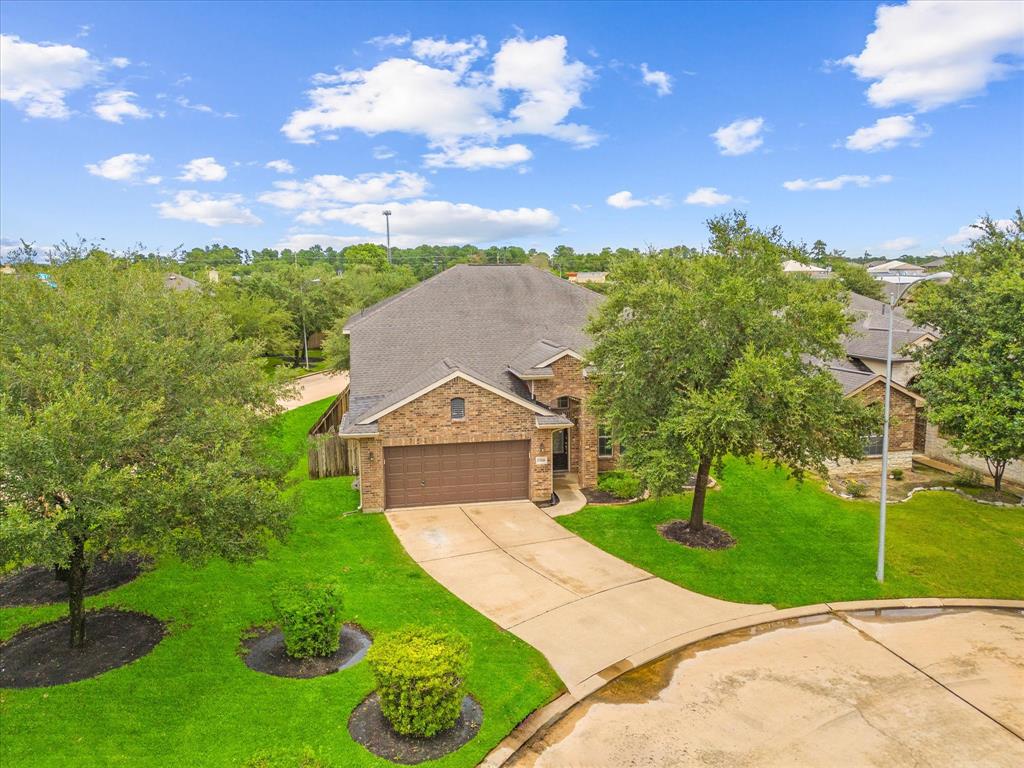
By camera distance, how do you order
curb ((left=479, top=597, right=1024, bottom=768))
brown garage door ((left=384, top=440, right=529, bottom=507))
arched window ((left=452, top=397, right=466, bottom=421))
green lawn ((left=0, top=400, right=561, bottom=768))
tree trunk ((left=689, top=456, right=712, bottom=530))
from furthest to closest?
brown garage door ((left=384, top=440, right=529, bottom=507)) → arched window ((left=452, top=397, right=466, bottom=421)) → tree trunk ((left=689, top=456, right=712, bottom=530)) → curb ((left=479, top=597, right=1024, bottom=768)) → green lawn ((left=0, top=400, right=561, bottom=768))

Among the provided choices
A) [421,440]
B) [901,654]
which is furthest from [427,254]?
[901,654]

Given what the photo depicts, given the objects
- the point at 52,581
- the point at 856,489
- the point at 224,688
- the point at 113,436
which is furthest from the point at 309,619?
the point at 856,489

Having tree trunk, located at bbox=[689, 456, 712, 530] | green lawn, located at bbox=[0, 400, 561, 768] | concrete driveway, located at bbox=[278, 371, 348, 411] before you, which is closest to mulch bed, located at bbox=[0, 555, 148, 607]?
green lawn, located at bbox=[0, 400, 561, 768]

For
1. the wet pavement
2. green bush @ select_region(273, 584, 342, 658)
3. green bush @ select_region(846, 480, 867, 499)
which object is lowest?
the wet pavement

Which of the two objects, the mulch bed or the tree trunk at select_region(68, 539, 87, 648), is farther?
the mulch bed

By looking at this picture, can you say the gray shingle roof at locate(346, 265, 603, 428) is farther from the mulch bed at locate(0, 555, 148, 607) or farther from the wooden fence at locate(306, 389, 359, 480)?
the mulch bed at locate(0, 555, 148, 607)

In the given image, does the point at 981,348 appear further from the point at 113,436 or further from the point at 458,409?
the point at 113,436

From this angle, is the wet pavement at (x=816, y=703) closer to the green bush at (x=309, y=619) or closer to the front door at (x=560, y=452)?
the green bush at (x=309, y=619)

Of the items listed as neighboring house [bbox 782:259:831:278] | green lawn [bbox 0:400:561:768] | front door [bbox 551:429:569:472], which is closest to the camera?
green lawn [bbox 0:400:561:768]

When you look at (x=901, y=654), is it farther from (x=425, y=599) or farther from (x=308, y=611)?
(x=308, y=611)
